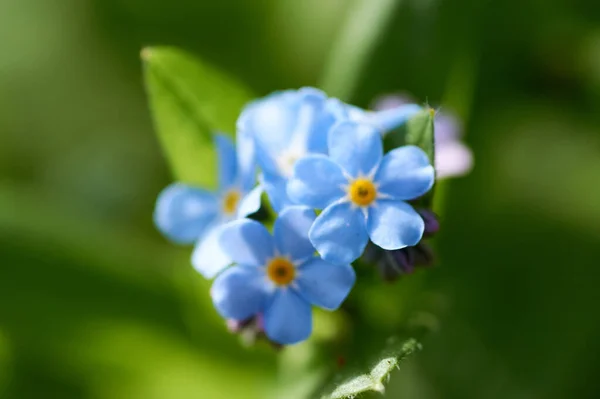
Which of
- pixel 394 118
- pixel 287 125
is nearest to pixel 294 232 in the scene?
pixel 287 125

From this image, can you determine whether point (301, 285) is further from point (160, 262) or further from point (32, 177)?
point (32, 177)

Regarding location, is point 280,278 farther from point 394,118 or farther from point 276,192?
point 394,118

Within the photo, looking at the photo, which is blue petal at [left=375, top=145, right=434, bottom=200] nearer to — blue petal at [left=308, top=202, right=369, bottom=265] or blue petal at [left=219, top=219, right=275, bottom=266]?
blue petal at [left=308, top=202, right=369, bottom=265]

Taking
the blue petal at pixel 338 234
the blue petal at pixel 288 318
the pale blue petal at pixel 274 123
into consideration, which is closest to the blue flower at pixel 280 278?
the blue petal at pixel 288 318

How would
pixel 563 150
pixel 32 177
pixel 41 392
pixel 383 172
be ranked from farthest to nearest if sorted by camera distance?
pixel 32 177 → pixel 563 150 → pixel 41 392 → pixel 383 172

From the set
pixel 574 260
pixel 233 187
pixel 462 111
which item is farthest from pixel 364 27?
pixel 574 260

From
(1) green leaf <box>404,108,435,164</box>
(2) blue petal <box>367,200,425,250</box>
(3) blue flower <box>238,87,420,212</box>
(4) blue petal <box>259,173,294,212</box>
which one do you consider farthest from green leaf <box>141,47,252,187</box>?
(2) blue petal <box>367,200,425,250</box>

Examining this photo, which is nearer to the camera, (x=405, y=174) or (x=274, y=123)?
(x=405, y=174)

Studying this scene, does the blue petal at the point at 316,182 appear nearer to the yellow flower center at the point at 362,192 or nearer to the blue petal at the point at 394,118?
the yellow flower center at the point at 362,192
